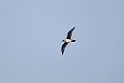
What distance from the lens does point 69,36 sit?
54750mm

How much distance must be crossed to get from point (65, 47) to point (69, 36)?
13.8 feet

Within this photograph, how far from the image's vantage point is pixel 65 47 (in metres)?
58.1
